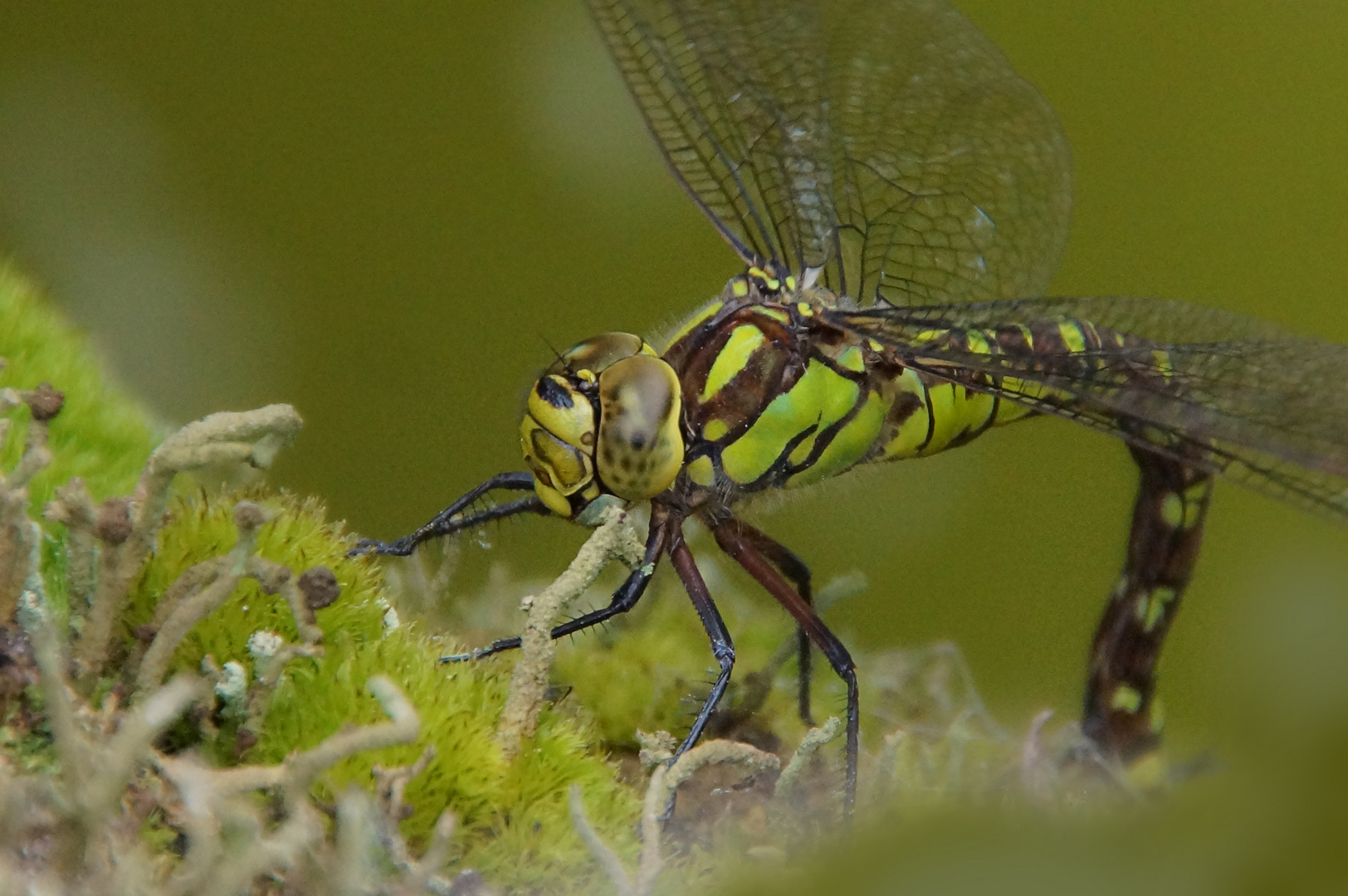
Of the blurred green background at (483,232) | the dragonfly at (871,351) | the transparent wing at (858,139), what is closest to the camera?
the dragonfly at (871,351)

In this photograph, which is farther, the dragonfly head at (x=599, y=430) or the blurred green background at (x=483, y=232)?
the blurred green background at (x=483, y=232)

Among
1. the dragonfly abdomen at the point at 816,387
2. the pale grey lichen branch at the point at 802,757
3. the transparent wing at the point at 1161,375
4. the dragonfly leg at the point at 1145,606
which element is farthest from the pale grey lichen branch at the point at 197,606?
the dragonfly leg at the point at 1145,606

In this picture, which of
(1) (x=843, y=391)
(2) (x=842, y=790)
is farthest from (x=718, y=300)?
(2) (x=842, y=790)

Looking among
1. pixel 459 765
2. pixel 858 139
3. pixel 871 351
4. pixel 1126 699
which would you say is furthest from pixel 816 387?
pixel 459 765

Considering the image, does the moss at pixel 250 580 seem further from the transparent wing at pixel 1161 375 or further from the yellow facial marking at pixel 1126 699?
the yellow facial marking at pixel 1126 699

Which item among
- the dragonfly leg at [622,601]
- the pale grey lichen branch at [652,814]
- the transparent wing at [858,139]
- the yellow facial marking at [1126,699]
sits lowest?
the yellow facial marking at [1126,699]

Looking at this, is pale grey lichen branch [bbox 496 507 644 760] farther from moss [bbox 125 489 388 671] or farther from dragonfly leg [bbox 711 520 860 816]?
dragonfly leg [bbox 711 520 860 816]

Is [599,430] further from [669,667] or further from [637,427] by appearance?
[669,667]

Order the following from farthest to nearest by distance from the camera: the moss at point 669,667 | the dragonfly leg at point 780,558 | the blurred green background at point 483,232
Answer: the blurred green background at point 483,232 < the dragonfly leg at point 780,558 < the moss at point 669,667
